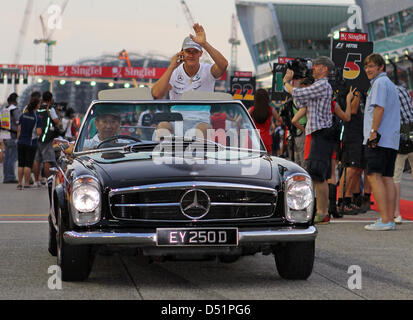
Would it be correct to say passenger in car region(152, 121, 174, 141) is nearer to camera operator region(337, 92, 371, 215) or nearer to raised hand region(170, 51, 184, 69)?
raised hand region(170, 51, 184, 69)

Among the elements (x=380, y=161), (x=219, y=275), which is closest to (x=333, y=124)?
(x=380, y=161)

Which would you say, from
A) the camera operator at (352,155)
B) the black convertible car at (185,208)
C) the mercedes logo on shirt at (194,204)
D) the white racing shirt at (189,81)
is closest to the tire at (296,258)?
the black convertible car at (185,208)

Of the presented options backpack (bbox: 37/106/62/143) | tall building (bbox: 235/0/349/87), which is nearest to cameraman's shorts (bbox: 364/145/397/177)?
A: backpack (bbox: 37/106/62/143)

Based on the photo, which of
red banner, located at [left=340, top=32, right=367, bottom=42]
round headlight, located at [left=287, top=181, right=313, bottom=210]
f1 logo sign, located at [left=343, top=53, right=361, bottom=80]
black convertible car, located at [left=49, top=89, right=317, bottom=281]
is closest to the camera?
black convertible car, located at [left=49, top=89, right=317, bottom=281]

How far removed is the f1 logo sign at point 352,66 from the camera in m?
16.2

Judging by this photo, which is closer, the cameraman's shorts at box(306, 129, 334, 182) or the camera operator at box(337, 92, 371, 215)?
the cameraman's shorts at box(306, 129, 334, 182)

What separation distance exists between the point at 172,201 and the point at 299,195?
0.92 m

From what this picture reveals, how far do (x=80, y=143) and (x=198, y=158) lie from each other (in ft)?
4.28

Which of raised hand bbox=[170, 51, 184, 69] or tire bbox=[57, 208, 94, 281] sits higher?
raised hand bbox=[170, 51, 184, 69]

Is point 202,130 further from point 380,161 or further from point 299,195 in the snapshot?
point 380,161

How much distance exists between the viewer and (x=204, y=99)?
25.8ft

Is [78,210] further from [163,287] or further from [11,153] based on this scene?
[11,153]

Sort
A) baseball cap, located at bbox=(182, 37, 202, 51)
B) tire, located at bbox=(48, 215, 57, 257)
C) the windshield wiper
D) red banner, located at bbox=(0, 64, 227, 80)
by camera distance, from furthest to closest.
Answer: red banner, located at bbox=(0, 64, 227, 80) < baseball cap, located at bbox=(182, 37, 202, 51) < tire, located at bbox=(48, 215, 57, 257) < the windshield wiper

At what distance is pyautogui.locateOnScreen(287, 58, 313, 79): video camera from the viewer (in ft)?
35.7
